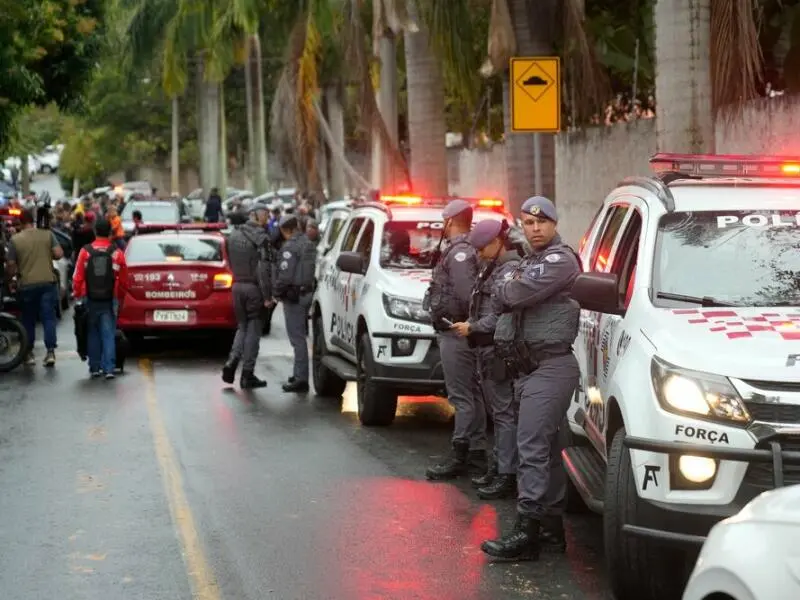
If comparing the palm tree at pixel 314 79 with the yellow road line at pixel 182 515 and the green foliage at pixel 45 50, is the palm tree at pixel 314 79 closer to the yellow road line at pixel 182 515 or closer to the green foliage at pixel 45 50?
the green foliage at pixel 45 50

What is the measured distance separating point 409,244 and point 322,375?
7.14ft

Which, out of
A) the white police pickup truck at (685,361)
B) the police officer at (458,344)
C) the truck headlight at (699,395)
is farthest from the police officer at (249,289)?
the truck headlight at (699,395)

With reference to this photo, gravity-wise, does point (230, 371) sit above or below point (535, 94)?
below

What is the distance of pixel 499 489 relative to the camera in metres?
10.1

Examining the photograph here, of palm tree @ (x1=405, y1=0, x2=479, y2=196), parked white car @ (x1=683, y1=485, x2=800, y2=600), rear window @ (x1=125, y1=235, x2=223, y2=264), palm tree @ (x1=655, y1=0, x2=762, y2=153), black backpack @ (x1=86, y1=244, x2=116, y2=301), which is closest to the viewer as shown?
parked white car @ (x1=683, y1=485, x2=800, y2=600)

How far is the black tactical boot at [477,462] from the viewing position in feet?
36.4

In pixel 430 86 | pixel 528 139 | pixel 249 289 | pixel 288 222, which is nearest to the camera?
pixel 288 222

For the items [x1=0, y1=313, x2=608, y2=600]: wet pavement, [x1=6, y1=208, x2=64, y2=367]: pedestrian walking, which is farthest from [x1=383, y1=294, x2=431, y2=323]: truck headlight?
[x1=6, y1=208, x2=64, y2=367]: pedestrian walking

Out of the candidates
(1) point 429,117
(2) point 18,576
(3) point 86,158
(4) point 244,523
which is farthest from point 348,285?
(3) point 86,158

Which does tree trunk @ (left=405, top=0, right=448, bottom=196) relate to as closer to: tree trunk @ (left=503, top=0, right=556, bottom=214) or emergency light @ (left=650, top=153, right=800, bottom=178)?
tree trunk @ (left=503, top=0, right=556, bottom=214)

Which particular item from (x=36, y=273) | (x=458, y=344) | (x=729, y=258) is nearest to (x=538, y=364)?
(x=729, y=258)

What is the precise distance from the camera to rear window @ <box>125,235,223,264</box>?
19628mm

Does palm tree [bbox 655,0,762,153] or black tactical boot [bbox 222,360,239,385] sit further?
black tactical boot [bbox 222,360,239,385]

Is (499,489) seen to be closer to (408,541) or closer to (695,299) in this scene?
(408,541)
